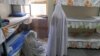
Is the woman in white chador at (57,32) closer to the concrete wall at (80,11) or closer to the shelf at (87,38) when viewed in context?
the shelf at (87,38)

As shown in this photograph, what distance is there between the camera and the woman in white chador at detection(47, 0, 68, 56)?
2.30 m

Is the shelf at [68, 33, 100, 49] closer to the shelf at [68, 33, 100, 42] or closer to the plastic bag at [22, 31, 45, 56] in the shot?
the shelf at [68, 33, 100, 42]

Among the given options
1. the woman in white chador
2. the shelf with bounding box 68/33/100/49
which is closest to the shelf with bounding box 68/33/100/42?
the shelf with bounding box 68/33/100/49

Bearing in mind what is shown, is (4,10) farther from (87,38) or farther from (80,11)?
(87,38)

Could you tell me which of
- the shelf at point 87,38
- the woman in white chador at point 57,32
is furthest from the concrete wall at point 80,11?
the woman in white chador at point 57,32

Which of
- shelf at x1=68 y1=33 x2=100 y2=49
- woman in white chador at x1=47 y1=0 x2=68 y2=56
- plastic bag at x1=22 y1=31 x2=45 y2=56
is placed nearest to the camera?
woman in white chador at x1=47 y1=0 x2=68 y2=56

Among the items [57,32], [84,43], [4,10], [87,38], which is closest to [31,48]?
[57,32]

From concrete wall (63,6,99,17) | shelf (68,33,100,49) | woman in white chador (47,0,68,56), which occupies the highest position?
concrete wall (63,6,99,17)

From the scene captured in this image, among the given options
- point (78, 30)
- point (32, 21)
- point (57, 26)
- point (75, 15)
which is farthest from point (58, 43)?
point (32, 21)

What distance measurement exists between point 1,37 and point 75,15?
7.08 ft

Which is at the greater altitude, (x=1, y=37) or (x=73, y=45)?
(x=1, y=37)

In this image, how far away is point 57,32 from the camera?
2396 millimetres

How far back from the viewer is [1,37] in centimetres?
170

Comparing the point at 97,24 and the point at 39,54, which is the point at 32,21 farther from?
the point at 97,24
